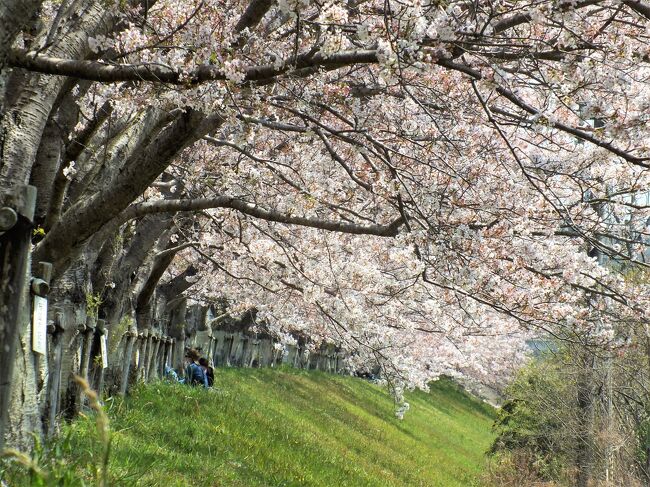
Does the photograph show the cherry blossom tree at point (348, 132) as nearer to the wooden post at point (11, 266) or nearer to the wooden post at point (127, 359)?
the wooden post at point (11, 266)

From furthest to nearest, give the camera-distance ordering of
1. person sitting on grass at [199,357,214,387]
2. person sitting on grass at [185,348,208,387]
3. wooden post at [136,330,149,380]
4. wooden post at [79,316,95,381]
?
person sitting on grass at [199,357,214,387]
person sitting on grass at [185,348,208,387]
wooden post at [136,330,149,380]
wooden post at [79,316,95,381]

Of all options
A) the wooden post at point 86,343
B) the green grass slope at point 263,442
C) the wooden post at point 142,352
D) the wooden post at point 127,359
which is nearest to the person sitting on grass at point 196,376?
the green grass slope at point 263,442

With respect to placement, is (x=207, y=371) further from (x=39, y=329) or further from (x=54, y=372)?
(x=39, y=329)

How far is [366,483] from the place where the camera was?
1114 cm

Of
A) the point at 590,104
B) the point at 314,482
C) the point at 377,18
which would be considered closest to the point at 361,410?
the point at 314,482

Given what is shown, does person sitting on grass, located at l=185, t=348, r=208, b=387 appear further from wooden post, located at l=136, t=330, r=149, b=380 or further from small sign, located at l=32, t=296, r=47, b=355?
small sign, located at l=32, t=296, r=47, b=355

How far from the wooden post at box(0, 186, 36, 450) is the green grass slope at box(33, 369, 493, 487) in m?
0.61

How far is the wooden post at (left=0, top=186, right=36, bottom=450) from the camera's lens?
3850mm

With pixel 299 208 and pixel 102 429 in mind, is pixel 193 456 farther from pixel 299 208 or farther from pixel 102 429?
pixel 102 429

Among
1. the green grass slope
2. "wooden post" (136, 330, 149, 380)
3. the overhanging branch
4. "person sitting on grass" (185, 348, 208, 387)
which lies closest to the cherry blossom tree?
the overhanging branch

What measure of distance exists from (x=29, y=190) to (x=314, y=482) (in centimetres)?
614

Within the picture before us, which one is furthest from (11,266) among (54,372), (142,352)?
(142,352)

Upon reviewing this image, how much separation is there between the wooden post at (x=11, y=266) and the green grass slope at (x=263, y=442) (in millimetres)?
607

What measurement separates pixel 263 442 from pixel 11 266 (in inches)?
278
